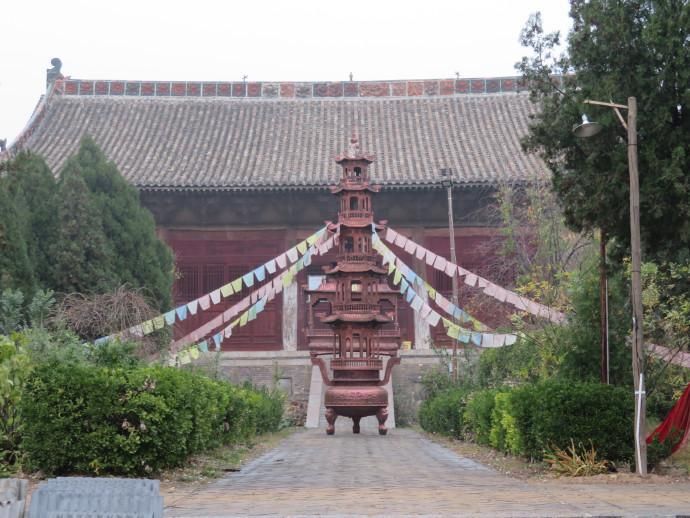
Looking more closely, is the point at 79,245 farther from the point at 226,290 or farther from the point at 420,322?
the point at 420,322

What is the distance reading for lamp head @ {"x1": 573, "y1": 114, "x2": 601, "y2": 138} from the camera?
10.8 m

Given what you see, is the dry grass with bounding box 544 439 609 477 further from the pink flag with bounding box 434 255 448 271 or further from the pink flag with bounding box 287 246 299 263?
the pink flag with bounding box 287 246 299 263

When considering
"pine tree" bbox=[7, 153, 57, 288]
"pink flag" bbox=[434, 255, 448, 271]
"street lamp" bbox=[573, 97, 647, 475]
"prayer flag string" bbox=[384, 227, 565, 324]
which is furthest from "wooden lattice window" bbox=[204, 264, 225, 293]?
"street lamp" bbox=[573, 97, 647, 475]

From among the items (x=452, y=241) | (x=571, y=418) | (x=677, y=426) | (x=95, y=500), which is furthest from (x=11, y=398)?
(x=452, y=241)

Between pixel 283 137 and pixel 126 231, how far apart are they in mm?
8309

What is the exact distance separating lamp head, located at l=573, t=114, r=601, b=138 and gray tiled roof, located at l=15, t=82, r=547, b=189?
15634 millimetres

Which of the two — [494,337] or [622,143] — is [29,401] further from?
[494,337]

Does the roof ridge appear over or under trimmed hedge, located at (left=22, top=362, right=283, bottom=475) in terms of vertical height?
over

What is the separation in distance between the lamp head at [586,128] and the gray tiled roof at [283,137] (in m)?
15.6

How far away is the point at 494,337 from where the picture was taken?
18.5 metres

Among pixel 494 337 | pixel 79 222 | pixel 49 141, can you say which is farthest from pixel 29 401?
pixel 49 141

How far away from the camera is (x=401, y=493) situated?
30.7 feet

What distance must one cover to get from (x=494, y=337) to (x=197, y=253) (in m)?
12.2

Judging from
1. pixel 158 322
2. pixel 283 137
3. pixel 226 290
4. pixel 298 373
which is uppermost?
pixel 283 137
